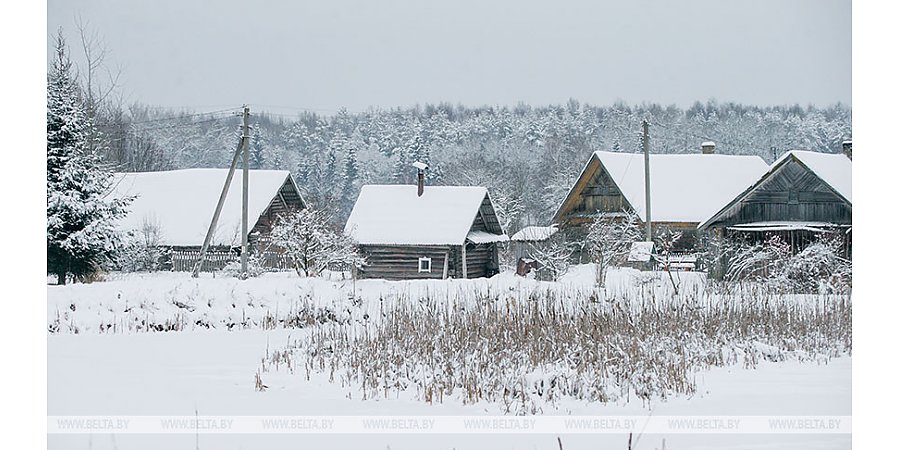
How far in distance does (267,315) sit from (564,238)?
7.33 meters

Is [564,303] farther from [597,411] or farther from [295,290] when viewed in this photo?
[295,290]

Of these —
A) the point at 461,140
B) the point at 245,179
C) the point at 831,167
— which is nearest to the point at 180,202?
the point at 245,179

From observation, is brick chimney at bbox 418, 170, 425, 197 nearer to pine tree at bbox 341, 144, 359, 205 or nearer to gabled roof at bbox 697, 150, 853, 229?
pine tree at bbox 341, 144, 359, 205

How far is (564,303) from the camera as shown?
6562 mm

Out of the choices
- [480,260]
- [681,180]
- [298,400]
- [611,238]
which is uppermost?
[681,180]

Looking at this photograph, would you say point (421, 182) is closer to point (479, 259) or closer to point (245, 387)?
point (479, 259)

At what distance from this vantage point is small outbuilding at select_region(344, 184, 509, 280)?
1253 cm

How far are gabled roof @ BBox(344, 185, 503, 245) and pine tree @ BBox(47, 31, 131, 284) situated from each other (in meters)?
5.23

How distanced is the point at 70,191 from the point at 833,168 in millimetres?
7648

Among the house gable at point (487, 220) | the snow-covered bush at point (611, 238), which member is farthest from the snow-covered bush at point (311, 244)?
the snow-covered bush at point (611, 238)

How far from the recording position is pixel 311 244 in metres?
12.2

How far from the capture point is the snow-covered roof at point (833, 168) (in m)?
8.66

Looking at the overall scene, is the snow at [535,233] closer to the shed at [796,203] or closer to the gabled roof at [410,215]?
the gabled roof at [410,215]
